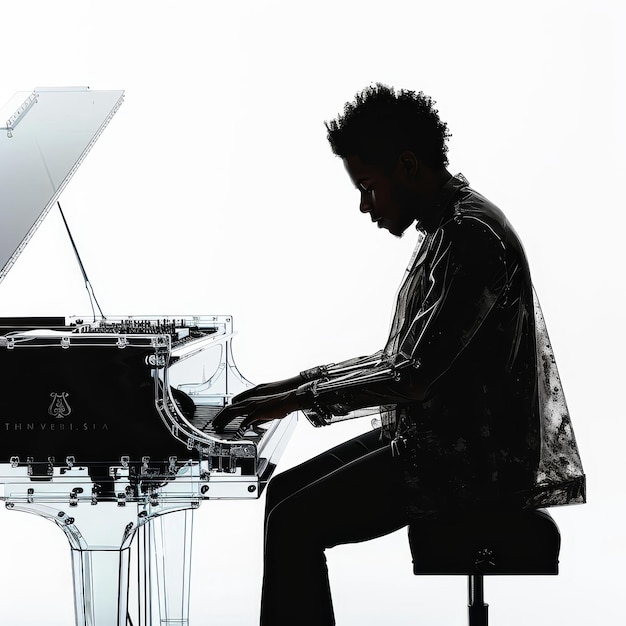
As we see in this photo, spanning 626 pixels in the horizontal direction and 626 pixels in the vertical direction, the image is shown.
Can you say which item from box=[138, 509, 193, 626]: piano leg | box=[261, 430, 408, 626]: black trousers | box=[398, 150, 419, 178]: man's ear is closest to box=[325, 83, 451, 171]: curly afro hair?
box=[398, 150, 419, 178]: man's ear

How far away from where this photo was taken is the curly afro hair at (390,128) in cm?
241

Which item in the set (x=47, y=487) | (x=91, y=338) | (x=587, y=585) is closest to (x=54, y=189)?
(x=91, y=338)

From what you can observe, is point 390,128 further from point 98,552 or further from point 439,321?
point 98,552

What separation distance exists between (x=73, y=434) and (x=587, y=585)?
2.54 meters

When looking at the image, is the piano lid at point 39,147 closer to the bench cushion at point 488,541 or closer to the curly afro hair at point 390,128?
the curly afro hair at point 390,128

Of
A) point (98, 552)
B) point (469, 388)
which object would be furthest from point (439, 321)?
point (98, 552)

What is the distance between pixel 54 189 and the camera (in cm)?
310

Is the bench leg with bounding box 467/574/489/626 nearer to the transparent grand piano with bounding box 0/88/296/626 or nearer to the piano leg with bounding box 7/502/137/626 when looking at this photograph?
the transparent grand piano with bounding box 0/88/296/626

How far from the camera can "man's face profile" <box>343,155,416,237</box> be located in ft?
7.93

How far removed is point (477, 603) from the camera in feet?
8.23

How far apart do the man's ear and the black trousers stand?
24.8 inches

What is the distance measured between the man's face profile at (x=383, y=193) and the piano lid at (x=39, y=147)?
0.97m

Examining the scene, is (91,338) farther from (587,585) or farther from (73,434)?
(587,585)

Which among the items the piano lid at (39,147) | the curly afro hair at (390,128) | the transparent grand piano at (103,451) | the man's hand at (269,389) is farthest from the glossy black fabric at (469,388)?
the piano lid at (39,147)
